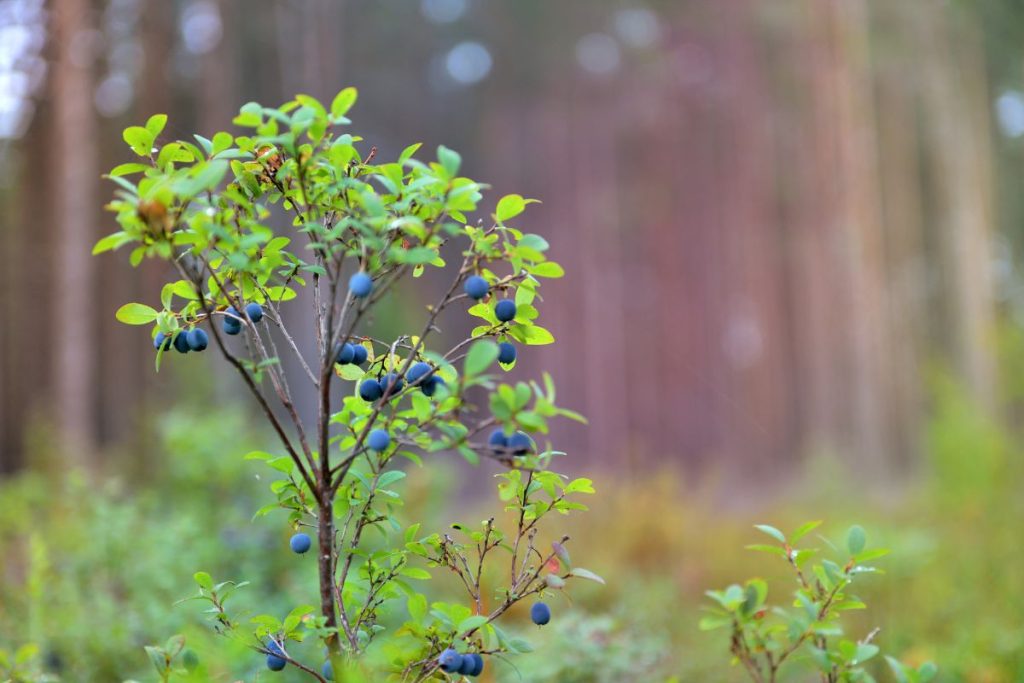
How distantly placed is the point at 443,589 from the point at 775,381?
67.1 ft

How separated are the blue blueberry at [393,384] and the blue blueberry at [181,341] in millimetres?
359

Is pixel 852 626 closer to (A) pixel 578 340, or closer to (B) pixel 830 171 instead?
(B) pixel 830 171

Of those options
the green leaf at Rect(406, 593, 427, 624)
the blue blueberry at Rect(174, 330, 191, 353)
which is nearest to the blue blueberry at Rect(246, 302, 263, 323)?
the blue blueberry at Rect(174, 330, 191, 353)

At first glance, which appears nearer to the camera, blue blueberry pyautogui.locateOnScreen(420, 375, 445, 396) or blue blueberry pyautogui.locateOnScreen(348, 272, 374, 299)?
blue blueberry pyautogui.locateOnScreen(348, 272, 374, 299)

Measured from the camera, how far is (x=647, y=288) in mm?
27547

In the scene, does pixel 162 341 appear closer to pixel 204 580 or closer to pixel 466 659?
pixel 204 580

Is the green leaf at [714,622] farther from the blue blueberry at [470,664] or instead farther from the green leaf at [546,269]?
the green leaf at [546,269]

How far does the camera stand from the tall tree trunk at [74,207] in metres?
8.90

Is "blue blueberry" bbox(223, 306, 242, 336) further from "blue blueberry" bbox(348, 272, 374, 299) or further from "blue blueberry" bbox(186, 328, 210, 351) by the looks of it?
"blue blueberry" bbox(348, 272, 374, 299)

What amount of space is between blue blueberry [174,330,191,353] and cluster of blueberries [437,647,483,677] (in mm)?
711

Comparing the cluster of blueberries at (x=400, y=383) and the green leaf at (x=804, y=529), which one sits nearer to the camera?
the cluster of blueberries at (x=400, y=383)

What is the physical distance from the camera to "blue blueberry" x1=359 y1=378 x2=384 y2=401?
5.26 ft

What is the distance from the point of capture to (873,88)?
953 inches

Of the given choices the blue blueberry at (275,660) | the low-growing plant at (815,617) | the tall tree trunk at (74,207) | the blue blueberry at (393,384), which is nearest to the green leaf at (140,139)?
the blue blueberry at (393,384)
